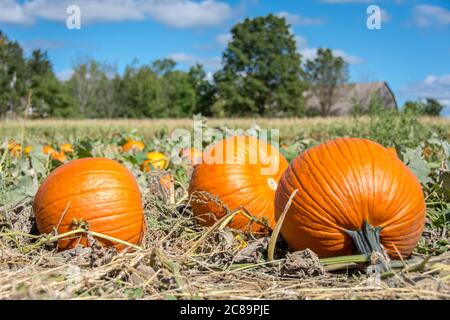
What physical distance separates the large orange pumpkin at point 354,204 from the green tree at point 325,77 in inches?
2103

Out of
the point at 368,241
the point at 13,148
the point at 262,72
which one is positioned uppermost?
the point at 262,72

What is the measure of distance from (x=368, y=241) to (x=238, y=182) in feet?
3.71

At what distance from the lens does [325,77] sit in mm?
55188

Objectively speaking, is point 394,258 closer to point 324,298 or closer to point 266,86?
point 324,298

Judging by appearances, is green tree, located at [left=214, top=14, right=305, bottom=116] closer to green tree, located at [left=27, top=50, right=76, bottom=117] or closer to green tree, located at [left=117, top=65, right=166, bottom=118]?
green tree, located at [left=117, top=65, right=166, bottom=118]

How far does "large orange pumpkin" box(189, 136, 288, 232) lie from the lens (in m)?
3.21

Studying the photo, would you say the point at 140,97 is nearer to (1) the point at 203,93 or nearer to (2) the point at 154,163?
(1) the point at 203,93

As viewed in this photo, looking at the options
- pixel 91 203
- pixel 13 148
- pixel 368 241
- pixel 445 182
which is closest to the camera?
pixel 368 241

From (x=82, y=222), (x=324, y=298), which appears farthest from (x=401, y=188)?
(x=82, y=222)

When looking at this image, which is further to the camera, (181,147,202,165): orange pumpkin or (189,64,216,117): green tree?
(189,64,216,117): green tree

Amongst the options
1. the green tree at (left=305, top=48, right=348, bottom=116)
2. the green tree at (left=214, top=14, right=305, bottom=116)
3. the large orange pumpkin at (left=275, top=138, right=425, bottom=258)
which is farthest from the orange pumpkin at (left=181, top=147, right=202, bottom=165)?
the green tree at (left=305, top=48, right=348, bottom=116)

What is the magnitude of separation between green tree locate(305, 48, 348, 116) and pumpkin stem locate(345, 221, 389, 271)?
53641mm

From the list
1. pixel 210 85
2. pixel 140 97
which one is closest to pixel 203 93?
pixel 210 85

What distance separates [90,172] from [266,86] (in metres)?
49.9
